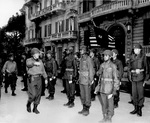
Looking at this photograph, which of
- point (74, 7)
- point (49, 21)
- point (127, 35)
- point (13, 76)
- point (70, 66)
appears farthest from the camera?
point (49, 21)

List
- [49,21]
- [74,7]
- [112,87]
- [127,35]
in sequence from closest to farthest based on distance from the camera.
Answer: [112,87] → [127,35] → [74,7] → [49,21]

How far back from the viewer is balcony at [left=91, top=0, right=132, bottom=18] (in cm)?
1535

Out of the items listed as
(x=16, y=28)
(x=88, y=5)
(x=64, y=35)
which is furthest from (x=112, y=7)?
(x=16, y=28)

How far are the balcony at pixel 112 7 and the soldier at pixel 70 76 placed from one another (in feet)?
31.9

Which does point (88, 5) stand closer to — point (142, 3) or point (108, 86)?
point (142, 3)

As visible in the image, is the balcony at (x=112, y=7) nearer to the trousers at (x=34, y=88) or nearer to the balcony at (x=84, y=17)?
the balcony at (x=84, y=17)

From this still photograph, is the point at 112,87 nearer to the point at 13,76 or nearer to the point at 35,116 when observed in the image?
the point at 35,116

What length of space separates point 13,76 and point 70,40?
14141mm

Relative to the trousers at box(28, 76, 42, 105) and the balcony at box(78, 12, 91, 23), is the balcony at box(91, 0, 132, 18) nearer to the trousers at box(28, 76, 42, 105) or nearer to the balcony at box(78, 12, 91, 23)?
the balcony at box(78, 12, 91, 23)

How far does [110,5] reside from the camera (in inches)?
659

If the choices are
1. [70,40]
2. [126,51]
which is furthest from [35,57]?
[70,40]

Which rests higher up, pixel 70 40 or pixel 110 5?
pixel 110 5

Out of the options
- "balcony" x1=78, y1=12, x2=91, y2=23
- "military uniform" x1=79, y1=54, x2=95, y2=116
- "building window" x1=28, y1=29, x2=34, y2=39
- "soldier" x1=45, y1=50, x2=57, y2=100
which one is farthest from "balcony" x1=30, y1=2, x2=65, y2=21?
A: "military uniform" x1=79, y1=54, x2=95, y2=116

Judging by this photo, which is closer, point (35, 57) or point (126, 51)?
point (35, 57)
